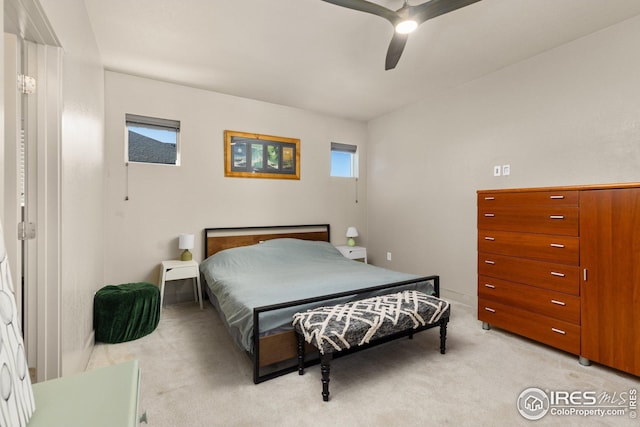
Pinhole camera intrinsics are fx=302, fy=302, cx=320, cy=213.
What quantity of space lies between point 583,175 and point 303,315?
2.70 meters

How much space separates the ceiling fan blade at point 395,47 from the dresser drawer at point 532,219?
162 centimetres

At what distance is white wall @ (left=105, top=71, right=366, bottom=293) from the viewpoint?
134 inches

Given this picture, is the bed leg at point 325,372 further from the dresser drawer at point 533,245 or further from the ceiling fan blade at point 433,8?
the ceiling fan blade at point 433,8

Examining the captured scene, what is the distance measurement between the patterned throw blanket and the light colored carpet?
326mm

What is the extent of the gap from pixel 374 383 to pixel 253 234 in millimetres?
2579

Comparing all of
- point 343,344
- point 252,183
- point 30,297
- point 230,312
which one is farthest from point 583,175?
point 30,297

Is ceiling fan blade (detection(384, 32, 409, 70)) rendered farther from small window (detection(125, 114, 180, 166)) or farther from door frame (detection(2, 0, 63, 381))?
small window (detection(125, 114, 180, 166))

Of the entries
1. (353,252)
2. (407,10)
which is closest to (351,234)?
(353,252)

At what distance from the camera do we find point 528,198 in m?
2.56

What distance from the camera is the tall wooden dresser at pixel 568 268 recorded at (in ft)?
6.82

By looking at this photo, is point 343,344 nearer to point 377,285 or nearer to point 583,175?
point 377,285

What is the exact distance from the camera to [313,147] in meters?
4.68

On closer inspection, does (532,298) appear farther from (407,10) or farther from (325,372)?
(407,10)

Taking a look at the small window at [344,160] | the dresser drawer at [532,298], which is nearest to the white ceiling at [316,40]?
A: the small window at [344,160]
